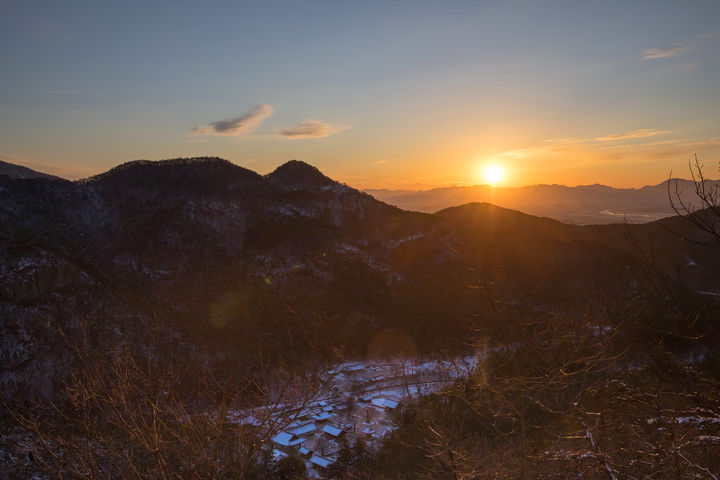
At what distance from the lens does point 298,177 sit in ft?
199

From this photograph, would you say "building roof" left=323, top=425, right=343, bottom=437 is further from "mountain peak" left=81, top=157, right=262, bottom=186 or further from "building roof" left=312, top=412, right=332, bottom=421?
"mountain peak" left=81, top=157, right=262, bottom=186

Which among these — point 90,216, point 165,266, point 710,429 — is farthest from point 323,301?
point 710,429

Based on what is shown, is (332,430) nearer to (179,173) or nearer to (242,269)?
(242,269)

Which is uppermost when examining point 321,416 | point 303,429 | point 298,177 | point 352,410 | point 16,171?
point 16,171

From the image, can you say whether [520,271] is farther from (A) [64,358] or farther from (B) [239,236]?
(A) [64,358]

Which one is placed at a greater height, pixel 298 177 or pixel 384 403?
pixel 298 177

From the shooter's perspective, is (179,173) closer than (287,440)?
No

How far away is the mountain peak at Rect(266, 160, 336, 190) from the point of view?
58875 millimetres

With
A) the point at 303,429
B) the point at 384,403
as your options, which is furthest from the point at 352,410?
the point at 303,429

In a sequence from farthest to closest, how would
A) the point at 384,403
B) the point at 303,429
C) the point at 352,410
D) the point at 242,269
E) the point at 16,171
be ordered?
the point at 16,171 → the point at 242,269 → the point at 384,403 → the point at 352,410 → the point at 303,429

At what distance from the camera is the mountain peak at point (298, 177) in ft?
193

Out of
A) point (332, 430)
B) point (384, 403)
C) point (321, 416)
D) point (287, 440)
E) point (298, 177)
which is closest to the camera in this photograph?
point (287, 440)

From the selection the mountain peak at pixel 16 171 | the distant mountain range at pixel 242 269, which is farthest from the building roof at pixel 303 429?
the mountain peak at pixel 16 171

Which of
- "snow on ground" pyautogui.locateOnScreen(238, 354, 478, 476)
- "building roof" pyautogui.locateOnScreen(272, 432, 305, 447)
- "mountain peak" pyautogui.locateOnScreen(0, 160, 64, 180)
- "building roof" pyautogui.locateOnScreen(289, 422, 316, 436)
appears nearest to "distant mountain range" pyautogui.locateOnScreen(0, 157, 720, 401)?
"snow on ground" pyautogui.locateOnScreen(238, 354, 478, 476)
